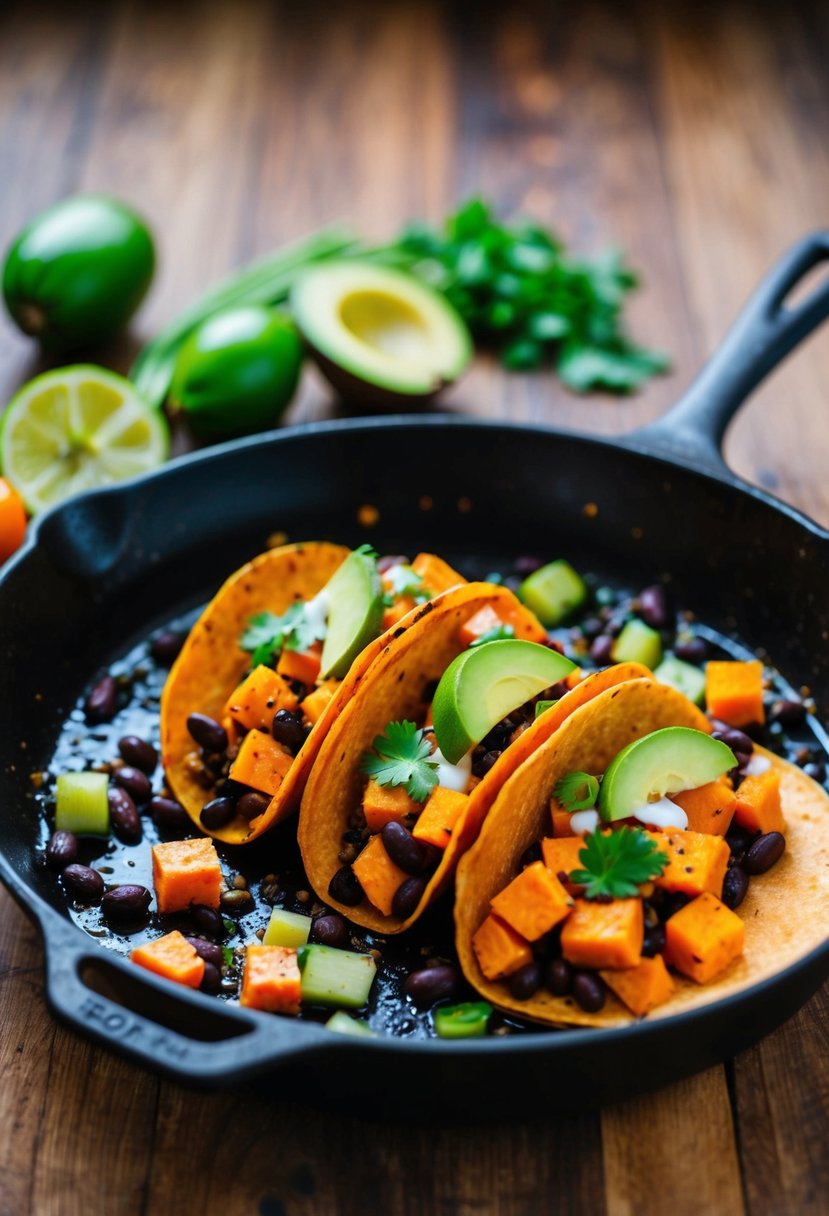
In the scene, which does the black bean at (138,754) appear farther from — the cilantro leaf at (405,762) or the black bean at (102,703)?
the cilantro leaf at (405,762)

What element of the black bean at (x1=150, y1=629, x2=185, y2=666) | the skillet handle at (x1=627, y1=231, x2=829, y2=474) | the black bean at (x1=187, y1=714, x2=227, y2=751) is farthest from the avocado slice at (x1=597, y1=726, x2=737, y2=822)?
the black bean at (x1=150, y1=629, x2=185, y2=666)

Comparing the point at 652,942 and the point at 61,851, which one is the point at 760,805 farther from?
the point at 61,851

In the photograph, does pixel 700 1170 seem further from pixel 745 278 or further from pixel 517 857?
pixel 745 278

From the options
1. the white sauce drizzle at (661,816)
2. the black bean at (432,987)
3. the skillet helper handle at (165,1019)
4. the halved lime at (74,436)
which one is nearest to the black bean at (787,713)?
the white sauce drizzle at (661,816)

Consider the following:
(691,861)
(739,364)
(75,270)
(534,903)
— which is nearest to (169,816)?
(534,903)

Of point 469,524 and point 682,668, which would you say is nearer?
point 682,668

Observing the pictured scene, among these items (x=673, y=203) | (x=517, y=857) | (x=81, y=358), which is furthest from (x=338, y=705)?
(x=673, y=203)
